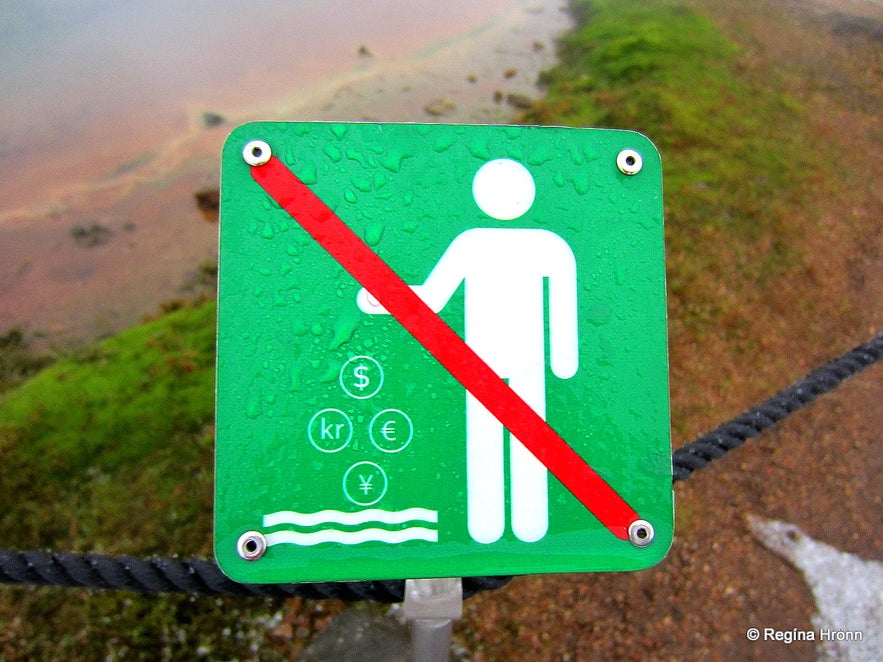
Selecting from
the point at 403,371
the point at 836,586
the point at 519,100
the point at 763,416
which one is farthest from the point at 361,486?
the point at 519,100

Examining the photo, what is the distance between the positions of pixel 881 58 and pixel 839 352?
163 inches

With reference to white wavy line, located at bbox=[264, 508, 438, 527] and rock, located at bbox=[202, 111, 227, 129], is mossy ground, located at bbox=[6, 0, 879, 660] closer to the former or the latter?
white wavy line, located at bbox=[264, 508, 438, 527]

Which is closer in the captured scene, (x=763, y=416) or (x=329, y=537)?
Answer: (x=329, y=537)

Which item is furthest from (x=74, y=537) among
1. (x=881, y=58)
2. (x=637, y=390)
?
(x=881, y=58)

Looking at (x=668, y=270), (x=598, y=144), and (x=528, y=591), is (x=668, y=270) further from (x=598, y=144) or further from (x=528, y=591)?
(x=598, y=144)

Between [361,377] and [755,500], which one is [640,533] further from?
[755,500]

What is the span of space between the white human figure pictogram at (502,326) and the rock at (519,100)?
5.01m

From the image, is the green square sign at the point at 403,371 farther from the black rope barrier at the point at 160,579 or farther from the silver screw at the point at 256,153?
the black rope barrier at the point at 160,579

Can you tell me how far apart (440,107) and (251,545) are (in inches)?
205

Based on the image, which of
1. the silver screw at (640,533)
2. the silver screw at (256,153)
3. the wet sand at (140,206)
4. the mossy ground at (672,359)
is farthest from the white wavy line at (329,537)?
the wet sand at (140,206)

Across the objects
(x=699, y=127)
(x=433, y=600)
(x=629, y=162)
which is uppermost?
(x=699, y=127)

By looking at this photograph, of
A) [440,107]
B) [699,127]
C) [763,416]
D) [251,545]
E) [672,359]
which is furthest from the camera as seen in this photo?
[440,107]

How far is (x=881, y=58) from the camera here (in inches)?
214

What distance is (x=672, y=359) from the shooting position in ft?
8.39
